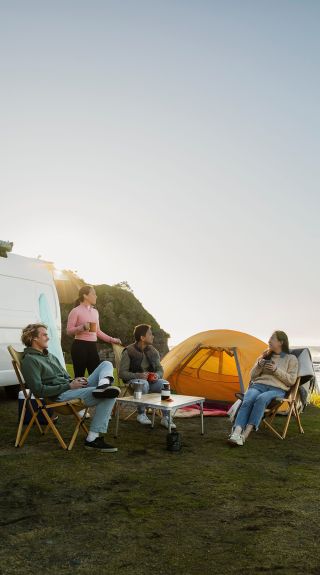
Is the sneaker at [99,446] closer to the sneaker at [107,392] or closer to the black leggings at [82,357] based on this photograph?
the sneaker at [107,392]

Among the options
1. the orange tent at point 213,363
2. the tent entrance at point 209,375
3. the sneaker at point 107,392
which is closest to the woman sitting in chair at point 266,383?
the sneaker at point 107,392

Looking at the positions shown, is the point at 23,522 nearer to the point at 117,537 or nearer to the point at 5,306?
the point at 117,537

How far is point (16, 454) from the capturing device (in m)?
5.47

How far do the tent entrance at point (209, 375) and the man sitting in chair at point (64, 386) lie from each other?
402 centimetres

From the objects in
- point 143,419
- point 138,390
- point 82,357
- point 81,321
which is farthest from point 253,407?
point 81,321

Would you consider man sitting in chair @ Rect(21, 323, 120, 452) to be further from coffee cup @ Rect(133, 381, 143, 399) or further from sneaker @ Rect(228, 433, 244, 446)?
sneaker @ Rect(228, 433, 244, 446)

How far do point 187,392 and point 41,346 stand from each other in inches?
190

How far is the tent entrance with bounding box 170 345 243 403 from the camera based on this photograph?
32.4 ft

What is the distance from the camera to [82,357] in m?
7.55

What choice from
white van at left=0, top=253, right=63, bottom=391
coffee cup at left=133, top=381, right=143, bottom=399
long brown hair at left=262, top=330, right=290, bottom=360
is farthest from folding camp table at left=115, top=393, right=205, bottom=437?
white van at left=0, top=253, right=63, bottom=391

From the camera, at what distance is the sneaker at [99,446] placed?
5.65 meters

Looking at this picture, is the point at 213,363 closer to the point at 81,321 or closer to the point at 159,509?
the point at 81,321

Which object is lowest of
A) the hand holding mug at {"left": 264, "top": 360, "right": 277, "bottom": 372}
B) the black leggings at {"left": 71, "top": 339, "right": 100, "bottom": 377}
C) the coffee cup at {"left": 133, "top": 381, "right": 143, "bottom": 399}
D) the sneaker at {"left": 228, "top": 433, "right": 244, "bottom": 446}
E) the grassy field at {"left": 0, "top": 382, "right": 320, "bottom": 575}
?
the grassy field at {"left": 0, "top": 382, "right": 320, "bottom": 575}

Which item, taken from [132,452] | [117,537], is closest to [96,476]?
[132,452]
